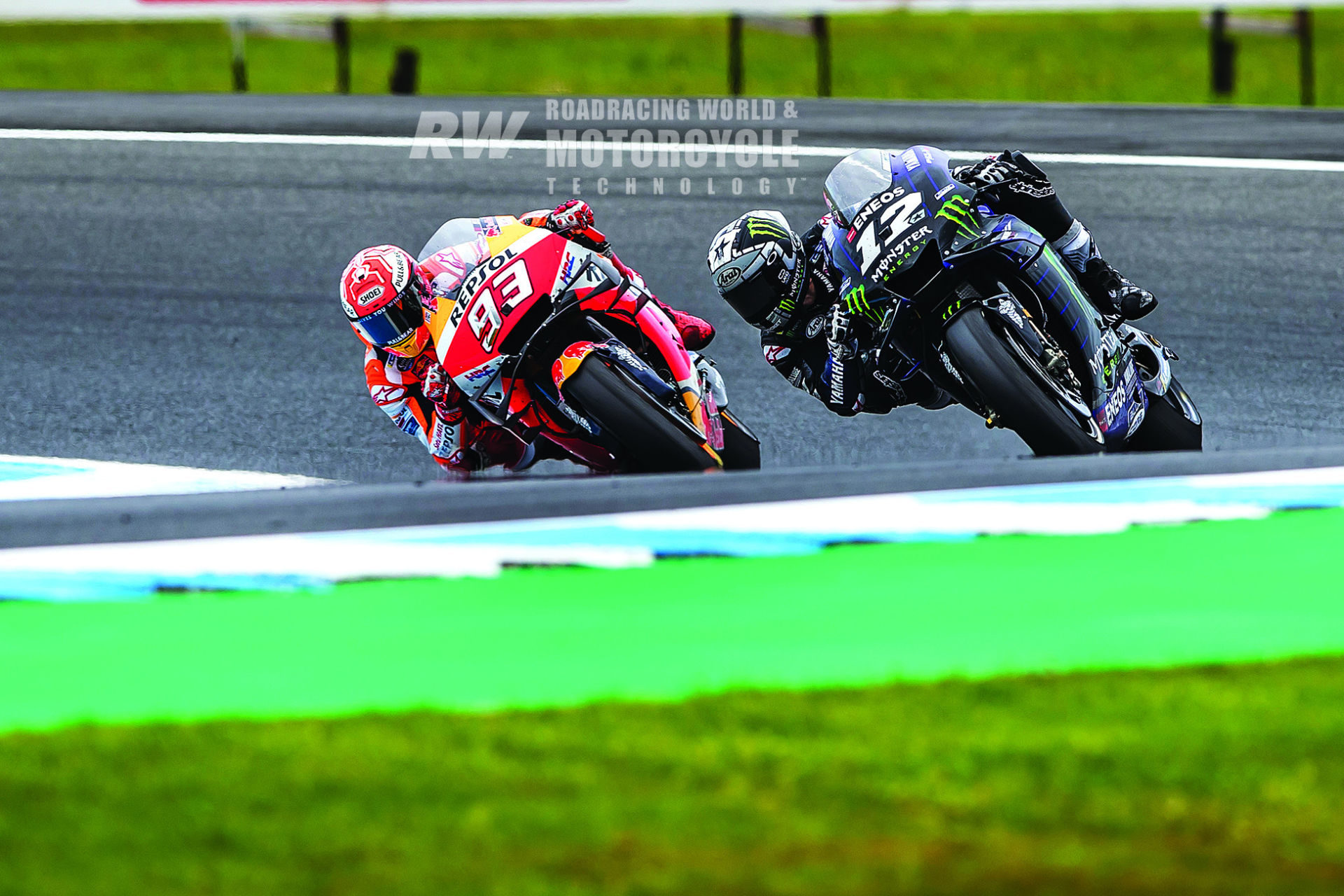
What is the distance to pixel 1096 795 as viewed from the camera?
3.37m

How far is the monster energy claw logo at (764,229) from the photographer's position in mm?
5945

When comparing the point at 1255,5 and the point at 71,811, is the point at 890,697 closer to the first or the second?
the point at 71,811

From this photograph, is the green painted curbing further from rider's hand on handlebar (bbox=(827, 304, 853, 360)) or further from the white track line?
the white track line

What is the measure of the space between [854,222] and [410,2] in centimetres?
951

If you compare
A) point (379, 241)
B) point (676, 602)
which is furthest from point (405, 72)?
Answer: point (676, 602)

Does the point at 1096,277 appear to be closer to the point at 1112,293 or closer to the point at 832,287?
the point at 1112,293

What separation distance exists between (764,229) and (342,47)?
9.63 metres

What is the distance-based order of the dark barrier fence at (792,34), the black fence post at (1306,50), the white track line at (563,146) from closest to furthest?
1. the white track line at (563,146)
2. the black fence post at (1306,50)
3. the dark barrier fence at (792,34)

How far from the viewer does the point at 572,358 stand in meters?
5.36

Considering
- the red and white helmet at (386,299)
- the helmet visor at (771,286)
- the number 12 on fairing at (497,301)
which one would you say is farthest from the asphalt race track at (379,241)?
the red and white helmet at (386,299)

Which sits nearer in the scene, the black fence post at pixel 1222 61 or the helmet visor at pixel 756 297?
the helmet visor at pixel 756 297

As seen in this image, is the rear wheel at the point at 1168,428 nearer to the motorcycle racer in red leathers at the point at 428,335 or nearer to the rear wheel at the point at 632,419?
the motorcycle racer in red leathers at the point at 428,335

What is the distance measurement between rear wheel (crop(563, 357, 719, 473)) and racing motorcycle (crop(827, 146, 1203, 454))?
2.47ft

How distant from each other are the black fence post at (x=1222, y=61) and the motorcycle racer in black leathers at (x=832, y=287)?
9.56m
